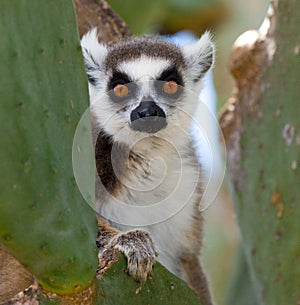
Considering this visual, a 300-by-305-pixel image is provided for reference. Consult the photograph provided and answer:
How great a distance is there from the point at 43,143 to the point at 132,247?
30.3 inches

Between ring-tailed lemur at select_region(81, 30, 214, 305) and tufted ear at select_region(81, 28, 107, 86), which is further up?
tufted ear at select_region(81, 28, 107, 86)

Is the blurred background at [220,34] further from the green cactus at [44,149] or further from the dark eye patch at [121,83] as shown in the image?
the green cactus at [44,149]

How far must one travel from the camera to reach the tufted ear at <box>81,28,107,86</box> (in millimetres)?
3354

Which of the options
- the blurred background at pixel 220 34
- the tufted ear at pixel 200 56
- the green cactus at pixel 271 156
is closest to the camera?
the green cactus at pixel 271 156

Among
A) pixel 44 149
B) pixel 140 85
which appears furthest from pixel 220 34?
pixel 44 149

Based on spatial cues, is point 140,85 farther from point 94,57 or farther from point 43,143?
point 43,143

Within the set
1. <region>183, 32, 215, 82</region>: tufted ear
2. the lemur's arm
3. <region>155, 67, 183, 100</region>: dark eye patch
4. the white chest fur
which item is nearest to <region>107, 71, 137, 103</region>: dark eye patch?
<region>155, 67, 183, 100</region>: dark eye patch

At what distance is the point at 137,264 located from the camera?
215 centimetres

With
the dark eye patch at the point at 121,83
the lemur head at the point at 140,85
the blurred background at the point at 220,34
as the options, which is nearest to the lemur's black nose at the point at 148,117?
the lemur head at the point at 140,85

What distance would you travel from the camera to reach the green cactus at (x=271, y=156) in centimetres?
264

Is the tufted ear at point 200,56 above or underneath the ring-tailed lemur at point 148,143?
above

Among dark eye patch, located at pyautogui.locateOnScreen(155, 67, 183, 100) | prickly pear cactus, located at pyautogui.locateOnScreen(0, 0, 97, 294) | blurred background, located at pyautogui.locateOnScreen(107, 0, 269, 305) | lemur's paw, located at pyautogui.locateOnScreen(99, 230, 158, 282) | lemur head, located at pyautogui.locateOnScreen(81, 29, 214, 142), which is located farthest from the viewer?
blurred background, located at pyautogui.locateOnScreen(107, 0, 269, 305)

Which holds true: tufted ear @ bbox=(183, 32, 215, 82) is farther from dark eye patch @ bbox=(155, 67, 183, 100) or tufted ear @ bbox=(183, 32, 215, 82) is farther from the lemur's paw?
the lemur's paw

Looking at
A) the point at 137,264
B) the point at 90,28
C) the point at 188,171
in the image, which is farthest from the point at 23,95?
the point at 90,28
